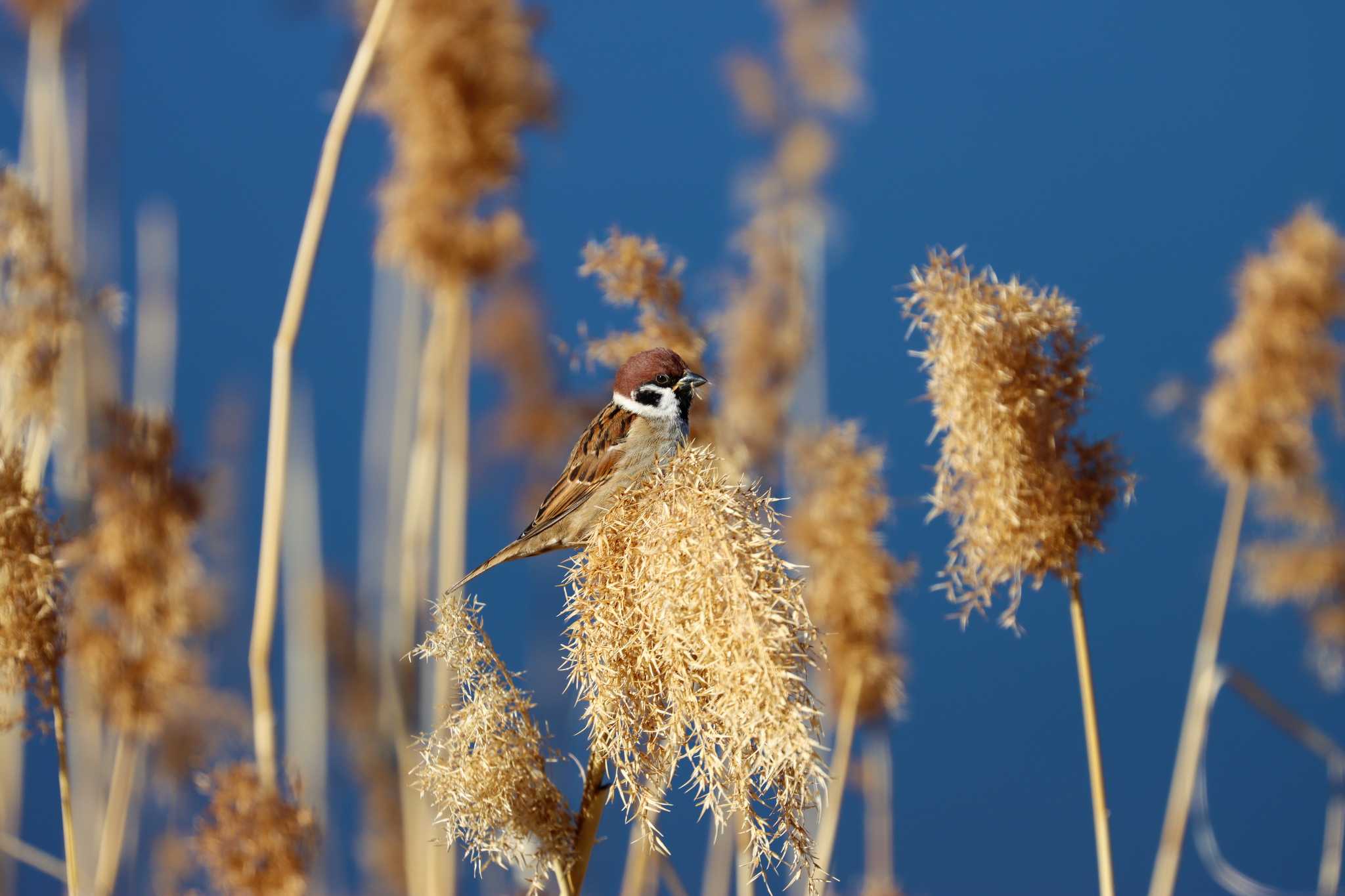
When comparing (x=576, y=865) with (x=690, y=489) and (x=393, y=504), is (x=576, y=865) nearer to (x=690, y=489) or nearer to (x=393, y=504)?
(x=690, y=489)

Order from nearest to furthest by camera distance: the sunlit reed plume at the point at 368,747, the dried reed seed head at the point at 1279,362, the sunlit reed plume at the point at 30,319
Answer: the sunlit reed plume at the point at 30,319 → the dried reed seed head at the point at 1279,362 → the sunlit reed plume at the point at 368,747

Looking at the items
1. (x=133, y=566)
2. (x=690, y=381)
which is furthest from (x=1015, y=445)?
(x=133, y=566)

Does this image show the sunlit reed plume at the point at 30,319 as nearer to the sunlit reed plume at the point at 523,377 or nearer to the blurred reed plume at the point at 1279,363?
the sunlit reed plume at the point at 523,377

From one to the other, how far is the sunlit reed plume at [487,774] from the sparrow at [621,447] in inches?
18.6

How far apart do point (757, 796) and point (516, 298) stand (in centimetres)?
359

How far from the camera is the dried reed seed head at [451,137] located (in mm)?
3365

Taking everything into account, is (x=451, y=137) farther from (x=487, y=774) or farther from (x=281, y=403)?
(x=487, y=774)

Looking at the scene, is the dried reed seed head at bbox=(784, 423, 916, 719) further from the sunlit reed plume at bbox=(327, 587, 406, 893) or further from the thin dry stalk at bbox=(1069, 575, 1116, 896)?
the sunlit reed plume at bbox=(327, 587, 406, 893)

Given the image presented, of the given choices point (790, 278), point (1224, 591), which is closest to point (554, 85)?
point (790, 278)

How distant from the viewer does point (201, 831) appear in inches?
83.2

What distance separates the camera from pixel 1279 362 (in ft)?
9.98

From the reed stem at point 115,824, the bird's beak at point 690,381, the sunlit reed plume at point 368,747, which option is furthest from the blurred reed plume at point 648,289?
the sunlit reed plume at point 368,747

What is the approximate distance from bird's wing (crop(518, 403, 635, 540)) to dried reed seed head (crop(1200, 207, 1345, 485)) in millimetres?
1719

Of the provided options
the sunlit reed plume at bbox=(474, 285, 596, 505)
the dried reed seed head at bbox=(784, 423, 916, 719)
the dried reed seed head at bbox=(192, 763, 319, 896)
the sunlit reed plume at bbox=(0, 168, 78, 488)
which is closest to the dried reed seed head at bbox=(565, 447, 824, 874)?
the dried reed seed head at bbox=(192, 763, 319, 896)
